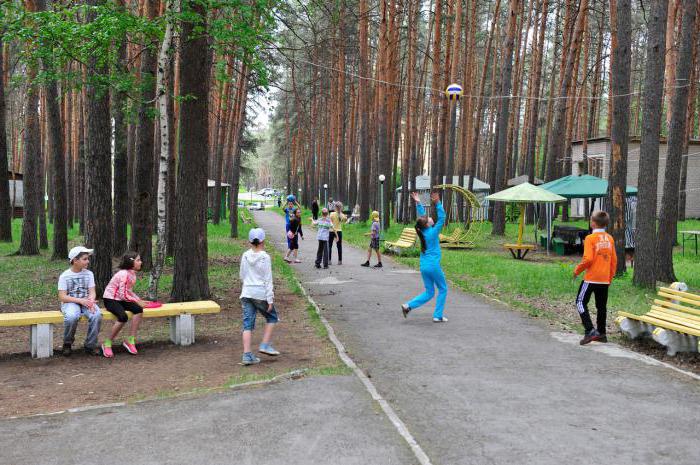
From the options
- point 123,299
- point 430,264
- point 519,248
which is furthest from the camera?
point 519,248

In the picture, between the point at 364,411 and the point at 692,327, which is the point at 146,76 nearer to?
the point at 364,411

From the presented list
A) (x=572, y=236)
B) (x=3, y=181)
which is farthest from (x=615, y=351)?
(x=3, y=181)

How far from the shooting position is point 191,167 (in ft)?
34.7

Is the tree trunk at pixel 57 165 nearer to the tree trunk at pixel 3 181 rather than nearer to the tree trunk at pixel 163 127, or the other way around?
the tree trunk at pixel 3 181

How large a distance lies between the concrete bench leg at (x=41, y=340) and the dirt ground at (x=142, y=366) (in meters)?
0.12

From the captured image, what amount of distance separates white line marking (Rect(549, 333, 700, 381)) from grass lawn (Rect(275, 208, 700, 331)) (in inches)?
33.1

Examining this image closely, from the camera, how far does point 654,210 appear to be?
12.8 meters

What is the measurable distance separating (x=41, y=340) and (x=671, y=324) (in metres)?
7.27

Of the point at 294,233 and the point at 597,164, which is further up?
the point at 597,164

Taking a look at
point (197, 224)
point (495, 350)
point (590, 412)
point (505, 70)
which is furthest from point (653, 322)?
point (505, 70)

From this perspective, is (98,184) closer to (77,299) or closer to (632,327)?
(77,299)

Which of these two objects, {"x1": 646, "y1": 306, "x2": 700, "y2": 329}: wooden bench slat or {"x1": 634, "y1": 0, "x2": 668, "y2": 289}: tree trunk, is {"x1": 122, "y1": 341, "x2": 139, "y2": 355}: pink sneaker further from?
{"x1": 634, "y1": 0, "x2": 668, "y2": 289}: tree trunk

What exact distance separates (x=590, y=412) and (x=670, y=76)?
77.1ft

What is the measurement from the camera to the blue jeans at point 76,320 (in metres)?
7.75
